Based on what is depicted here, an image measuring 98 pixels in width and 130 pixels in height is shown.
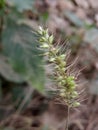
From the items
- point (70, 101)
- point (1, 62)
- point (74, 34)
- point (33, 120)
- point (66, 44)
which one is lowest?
point (70, 101)

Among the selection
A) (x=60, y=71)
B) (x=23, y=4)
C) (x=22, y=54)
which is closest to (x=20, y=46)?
(x=22, y=54)

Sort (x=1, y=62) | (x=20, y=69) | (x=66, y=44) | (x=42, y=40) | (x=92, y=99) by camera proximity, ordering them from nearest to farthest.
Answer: (x=42, y=40) → (x=66, y=44) → (x=20, y=69) → (x=1, y=62) → (x=92, y=99)

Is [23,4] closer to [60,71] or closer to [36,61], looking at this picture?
[36,61]

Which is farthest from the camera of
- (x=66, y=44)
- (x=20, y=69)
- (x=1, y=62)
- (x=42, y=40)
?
(x=1, y=62)

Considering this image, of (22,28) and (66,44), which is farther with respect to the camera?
(22,28)

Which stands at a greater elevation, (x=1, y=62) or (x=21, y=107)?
(x=1, y=62)

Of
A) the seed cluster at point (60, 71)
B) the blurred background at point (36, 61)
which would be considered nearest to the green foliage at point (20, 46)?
the blurred background at point (36, 61)

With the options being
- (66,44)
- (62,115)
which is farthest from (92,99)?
(66,44)

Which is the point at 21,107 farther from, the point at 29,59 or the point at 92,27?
the point at 92,27

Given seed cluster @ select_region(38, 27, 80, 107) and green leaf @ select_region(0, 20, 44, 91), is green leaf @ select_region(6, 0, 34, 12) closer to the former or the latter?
green leaf @ select_region(0, 20, 44, 91)
